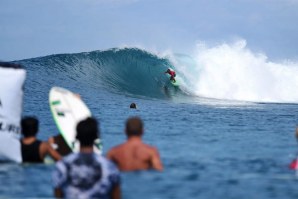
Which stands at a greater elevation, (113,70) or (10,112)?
(113,70)

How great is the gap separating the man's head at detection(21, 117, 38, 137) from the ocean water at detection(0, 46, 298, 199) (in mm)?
530

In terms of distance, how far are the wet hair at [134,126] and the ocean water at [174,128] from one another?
54 cm

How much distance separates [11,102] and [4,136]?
1.78 ft

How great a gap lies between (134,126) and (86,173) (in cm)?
171

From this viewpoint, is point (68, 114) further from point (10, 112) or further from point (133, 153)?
point (133, 153)

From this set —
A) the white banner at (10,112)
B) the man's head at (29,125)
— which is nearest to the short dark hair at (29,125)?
the man's head at (29,125)

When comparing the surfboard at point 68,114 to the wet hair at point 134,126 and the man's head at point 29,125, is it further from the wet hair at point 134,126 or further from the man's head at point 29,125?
the wet hair at point 134,126

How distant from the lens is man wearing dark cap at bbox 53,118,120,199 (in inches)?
230

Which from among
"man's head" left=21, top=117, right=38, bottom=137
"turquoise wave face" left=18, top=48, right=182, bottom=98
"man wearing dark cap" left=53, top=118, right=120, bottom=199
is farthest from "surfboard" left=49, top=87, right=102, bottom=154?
"turquoise wave face" left=18, top=48, right=182, bottom=98

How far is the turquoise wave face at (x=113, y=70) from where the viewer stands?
34625 mm

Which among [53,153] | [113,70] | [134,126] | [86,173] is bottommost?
[53,153]

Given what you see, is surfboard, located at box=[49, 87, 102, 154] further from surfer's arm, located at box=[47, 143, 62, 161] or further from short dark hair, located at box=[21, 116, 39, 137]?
short dark hair, located at box=[21, 116, 39, 137]

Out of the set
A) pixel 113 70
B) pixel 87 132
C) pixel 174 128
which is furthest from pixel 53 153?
pixel 113 70

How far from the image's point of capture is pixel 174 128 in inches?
654
